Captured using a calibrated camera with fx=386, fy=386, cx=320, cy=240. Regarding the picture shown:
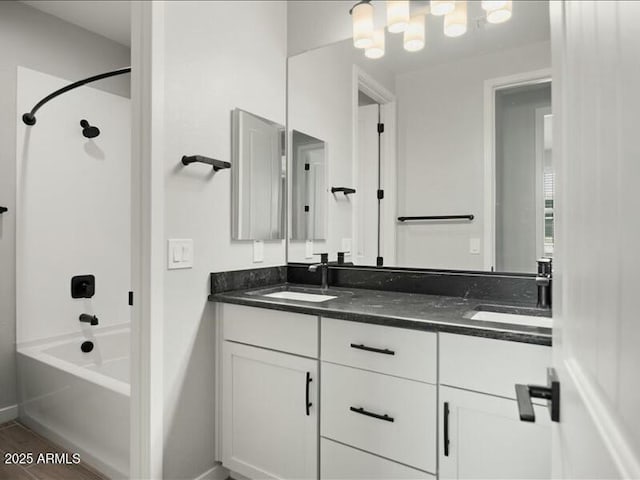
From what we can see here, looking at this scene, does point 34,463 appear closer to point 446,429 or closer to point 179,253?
point 179,253

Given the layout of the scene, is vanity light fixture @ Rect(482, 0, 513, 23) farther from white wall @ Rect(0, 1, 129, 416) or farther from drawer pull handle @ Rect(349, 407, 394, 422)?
white wall @ Rect(0, 1, 129, 416)

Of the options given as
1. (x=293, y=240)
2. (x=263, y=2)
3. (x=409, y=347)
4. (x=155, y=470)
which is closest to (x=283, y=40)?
(x=263, y=2)

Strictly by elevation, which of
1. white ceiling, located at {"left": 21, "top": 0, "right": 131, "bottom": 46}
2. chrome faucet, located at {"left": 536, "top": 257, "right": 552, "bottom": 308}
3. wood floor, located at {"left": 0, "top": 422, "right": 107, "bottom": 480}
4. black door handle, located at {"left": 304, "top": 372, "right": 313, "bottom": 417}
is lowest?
wood floor, located at {"left": 0, "top": 422, "right": 107, "bottom": 480}

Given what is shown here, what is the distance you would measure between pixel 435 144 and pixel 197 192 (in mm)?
1146

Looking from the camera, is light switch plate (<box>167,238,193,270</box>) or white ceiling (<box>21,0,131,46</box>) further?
white ceiling (<box>21,0,131,46</box>)

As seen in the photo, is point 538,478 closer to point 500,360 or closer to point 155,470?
point 500,360

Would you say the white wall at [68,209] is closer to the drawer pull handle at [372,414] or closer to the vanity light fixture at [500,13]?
the drawer pull handle at [372,414]

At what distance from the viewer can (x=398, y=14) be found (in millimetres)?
1875

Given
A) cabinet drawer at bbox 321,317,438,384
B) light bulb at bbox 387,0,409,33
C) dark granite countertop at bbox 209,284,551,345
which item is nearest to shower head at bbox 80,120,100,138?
dark granite countertop at bbox 209,284,551,345

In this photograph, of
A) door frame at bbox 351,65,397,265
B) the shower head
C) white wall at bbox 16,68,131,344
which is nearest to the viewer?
door frame at bbox 351,65,397,265

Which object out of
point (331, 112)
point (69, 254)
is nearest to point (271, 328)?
point (331, 112)

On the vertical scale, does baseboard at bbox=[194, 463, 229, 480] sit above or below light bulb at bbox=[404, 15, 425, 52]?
below

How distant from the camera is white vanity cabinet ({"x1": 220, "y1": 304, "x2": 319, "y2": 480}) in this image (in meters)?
1.51

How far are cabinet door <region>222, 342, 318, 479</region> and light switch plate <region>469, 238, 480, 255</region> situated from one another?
869 mm
